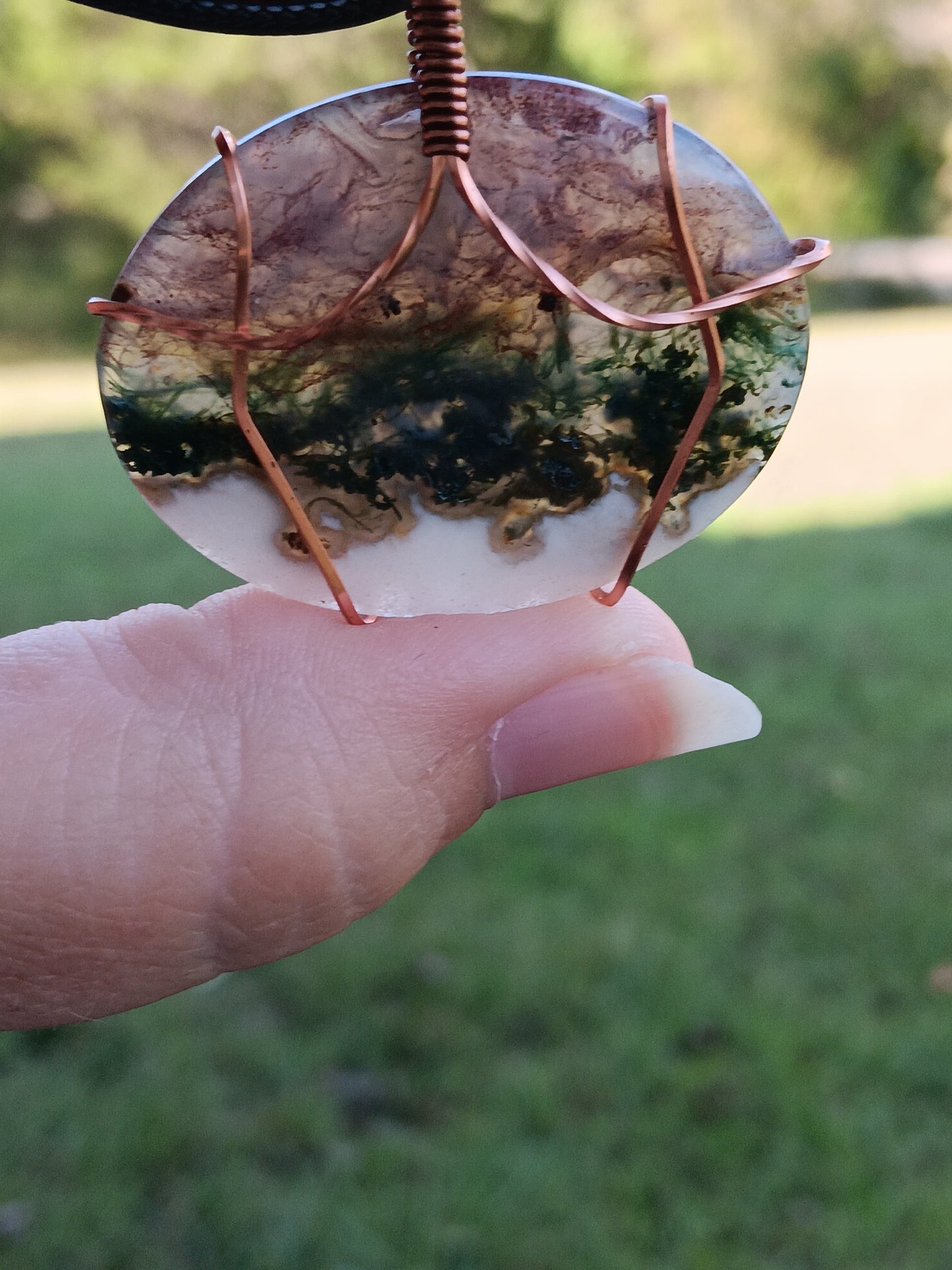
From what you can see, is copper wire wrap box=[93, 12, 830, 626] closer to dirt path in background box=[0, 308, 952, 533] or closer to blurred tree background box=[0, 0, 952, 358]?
dirt path in background box=[0, 308, 952, 533]

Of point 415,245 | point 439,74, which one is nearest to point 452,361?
point 415,245

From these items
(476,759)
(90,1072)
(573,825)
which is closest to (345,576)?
(476,759)

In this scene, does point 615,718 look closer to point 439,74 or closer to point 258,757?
point 258,757

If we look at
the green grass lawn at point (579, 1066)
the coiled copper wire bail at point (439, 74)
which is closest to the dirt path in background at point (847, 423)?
the green grass lawn at point (579, 1066)

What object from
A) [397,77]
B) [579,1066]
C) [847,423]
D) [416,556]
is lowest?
[579,1066]

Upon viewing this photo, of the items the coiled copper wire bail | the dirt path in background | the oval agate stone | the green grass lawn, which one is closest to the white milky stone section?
A: the oval agate stone

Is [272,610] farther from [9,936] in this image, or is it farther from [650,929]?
[650,929]
